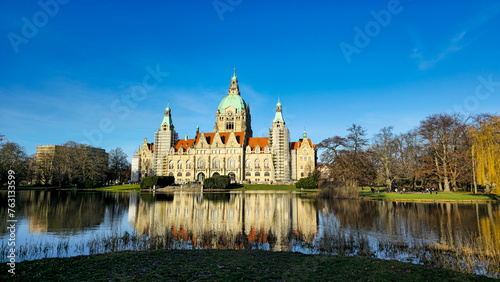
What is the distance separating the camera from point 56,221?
20766 mm

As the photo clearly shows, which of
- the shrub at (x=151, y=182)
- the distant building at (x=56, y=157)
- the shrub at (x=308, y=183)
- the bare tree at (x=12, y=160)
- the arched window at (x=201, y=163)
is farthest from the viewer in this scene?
the arched window at (x=201, y=163)

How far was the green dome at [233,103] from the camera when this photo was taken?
10388cm

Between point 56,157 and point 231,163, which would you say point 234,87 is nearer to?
point 231,163

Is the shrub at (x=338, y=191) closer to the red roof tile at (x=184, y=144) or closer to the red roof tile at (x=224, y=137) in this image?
the red roof tile at (x=224, y=137)

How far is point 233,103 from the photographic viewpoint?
343 ft

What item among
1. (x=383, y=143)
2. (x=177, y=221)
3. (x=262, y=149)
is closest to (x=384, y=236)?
(x=177, y=221)

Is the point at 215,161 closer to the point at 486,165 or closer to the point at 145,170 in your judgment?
the point at 145,170

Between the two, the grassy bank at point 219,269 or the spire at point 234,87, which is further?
the spire at point 234,87

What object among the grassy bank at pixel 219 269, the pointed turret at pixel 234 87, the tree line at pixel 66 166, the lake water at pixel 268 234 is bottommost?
the lake water at pixel 268 234

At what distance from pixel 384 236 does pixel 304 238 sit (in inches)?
168

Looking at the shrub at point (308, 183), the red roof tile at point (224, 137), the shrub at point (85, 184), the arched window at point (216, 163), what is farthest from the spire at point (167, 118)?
the shrub at point (308, 183)

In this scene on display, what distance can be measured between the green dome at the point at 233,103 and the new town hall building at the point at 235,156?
405 centimetres

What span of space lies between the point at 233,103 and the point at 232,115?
502cm

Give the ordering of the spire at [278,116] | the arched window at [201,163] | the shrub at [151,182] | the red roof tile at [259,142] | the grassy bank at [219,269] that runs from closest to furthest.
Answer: the grassy bank at [219,269]
the shrub at [151,182]
the arched window at [201,163]
the red roof tile at [259,142]
the spire at [278,116]
